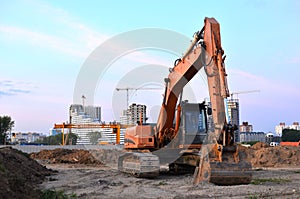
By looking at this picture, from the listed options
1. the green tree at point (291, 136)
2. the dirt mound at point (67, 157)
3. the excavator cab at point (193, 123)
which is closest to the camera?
the excavator cab at point (193, 123)

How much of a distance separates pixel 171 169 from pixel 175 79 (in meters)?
4.40

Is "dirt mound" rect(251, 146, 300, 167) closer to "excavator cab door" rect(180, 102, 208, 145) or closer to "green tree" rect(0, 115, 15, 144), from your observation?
"excavator cab door" rect(180, 102, 208, 145)

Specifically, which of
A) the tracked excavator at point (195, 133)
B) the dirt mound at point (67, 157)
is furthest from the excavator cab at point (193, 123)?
the dirt mound at point (67, 157)

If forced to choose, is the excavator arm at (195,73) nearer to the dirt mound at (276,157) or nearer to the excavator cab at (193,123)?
the excavator cab at (193,123)

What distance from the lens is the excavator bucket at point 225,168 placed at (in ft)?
35.9

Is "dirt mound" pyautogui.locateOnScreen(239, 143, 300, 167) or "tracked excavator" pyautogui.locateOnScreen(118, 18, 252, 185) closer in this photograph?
"tracked excavator" pyautogui.locateOnScreen(118, 18, 252, 185)

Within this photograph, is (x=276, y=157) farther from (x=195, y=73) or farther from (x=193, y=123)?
(x=195, y=73)

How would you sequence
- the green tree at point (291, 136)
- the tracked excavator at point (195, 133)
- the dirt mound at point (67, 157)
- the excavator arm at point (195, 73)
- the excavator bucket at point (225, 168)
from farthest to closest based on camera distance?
1. the green tree at point (291, 136)
2. the dirt mound at point (67, 157)
3. the excavator arm at point (195, 73)
4. the tracked excavator at point (195, 133)
5. the excavator bucket at point (225, 168)

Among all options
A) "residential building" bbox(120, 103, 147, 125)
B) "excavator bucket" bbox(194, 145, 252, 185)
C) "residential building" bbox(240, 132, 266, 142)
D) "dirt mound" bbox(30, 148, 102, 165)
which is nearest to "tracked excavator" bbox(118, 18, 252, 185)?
"excavator bucket" bbox(194, 145, 252, 185)

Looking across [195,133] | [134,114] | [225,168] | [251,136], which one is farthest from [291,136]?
[225,168]

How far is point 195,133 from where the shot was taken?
586 inches

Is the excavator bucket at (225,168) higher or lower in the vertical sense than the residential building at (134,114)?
lower

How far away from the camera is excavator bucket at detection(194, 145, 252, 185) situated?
10.9 m

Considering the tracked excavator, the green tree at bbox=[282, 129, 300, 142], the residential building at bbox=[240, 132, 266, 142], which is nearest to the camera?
the tracked excavator
